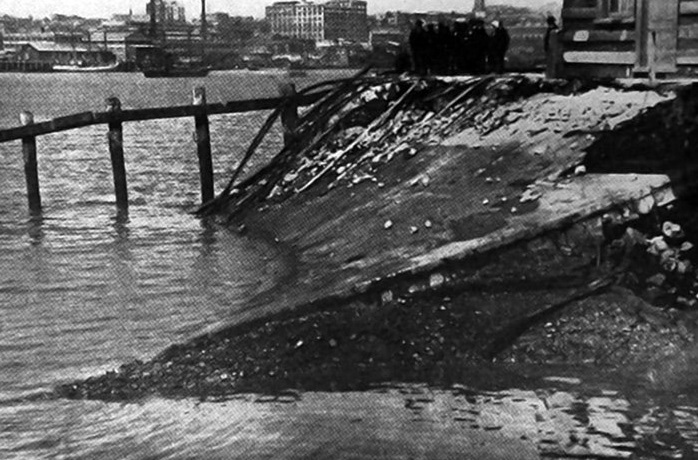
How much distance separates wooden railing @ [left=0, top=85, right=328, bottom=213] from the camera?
18250 millimetres

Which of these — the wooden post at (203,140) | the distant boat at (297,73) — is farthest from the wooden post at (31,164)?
the distant boat at (297,73)

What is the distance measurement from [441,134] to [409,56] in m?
4.19

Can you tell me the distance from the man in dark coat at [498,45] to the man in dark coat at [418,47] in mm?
1246

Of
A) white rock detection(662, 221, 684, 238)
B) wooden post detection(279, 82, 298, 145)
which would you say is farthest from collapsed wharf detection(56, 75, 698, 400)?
wooden post detection(279, 82, 298, 145)

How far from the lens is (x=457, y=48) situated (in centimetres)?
1841

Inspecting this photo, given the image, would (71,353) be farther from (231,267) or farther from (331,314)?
(231,267)

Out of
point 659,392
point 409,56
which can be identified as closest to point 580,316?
point 659,392

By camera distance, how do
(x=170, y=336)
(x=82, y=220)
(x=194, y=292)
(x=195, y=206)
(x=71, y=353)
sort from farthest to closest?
(x=195, y=206), (x=82, y=220), (x=194, y=292), (x=170, y=336), (x=71, y=353)

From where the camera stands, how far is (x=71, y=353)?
33.0 ft

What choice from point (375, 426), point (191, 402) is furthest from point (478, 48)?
point (375, 426)

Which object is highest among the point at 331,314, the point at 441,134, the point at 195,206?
the point at 441,134

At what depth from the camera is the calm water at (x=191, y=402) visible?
7309 mm

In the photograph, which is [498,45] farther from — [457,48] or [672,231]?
[672,231]

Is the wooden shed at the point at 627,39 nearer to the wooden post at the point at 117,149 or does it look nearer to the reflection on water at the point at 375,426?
the reflection on water at the point at 375,426
